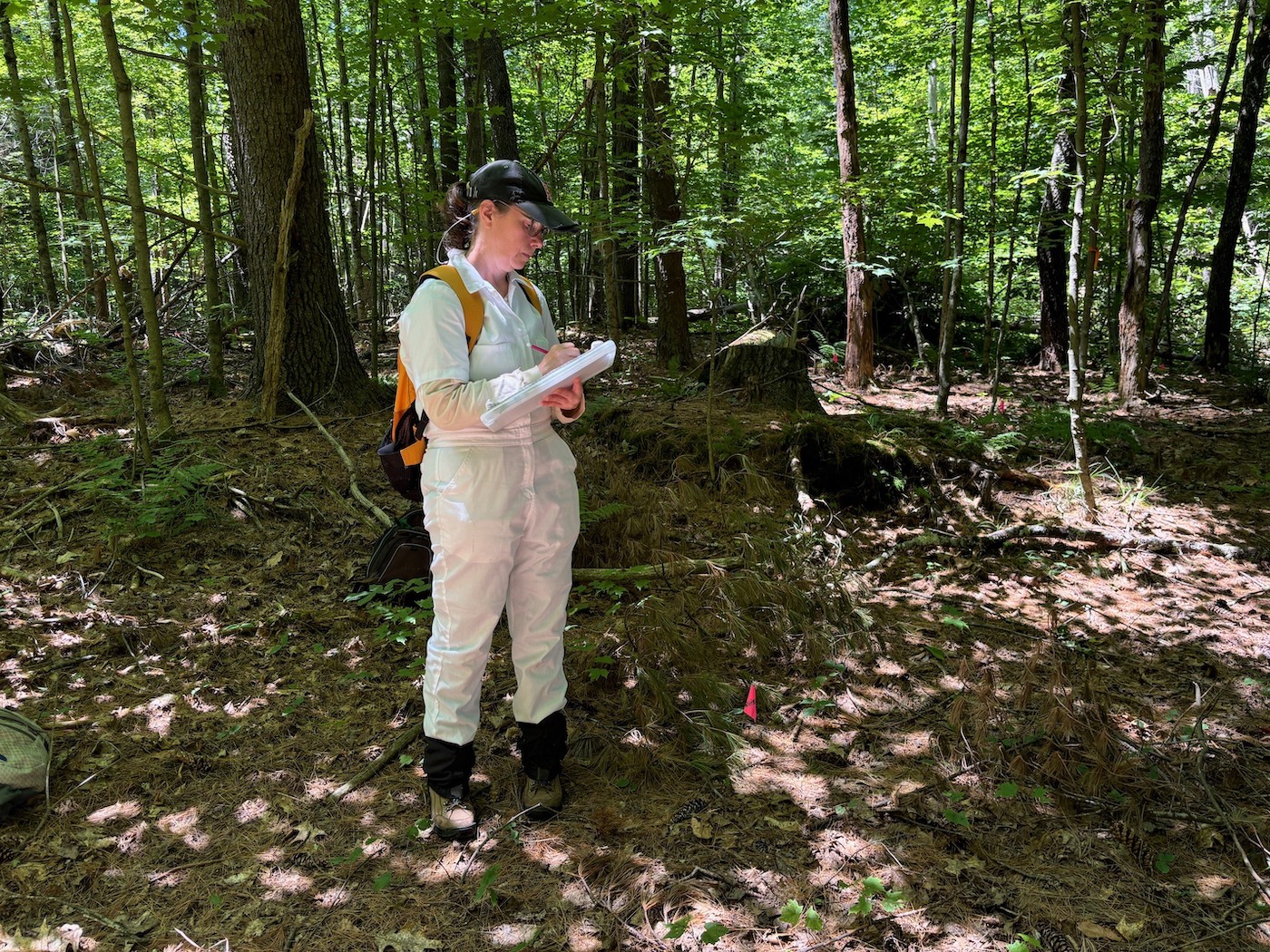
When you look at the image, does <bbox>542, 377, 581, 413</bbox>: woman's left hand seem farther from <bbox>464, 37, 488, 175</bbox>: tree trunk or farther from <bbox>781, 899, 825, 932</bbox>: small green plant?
<bbox>464, 37, 488, 175</bbox>: tree trunk

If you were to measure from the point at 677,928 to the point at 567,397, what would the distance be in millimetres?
1616

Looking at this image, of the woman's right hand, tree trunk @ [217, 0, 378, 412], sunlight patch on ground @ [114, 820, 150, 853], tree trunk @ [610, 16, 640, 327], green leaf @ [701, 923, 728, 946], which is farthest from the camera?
tree trunk @ [610, 16, 640, 327]

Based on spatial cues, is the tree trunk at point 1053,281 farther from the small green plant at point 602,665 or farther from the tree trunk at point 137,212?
the tree trunk at point 137,212

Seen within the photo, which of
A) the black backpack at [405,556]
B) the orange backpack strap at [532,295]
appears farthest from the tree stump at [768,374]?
the orange backpack strap at [532,295]

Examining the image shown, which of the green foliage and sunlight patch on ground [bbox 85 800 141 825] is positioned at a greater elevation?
the green foliage

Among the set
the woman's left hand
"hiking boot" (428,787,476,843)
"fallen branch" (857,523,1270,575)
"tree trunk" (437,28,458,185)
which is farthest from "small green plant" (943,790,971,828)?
"tree trunk" (437,28,458,185)

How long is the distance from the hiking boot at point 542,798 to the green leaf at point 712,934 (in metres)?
0.74

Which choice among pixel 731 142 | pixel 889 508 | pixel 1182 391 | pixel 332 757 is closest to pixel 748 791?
pixel 332 757

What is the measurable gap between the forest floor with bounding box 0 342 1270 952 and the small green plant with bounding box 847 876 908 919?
0.05 feet

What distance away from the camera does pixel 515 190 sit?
2510 millimetres

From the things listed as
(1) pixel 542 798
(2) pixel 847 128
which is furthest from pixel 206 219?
(2) pixel 847 128

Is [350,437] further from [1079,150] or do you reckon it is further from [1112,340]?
[1112,340]

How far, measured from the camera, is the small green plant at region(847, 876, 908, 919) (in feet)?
7.63

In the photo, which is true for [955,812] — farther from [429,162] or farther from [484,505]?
[429,162]
